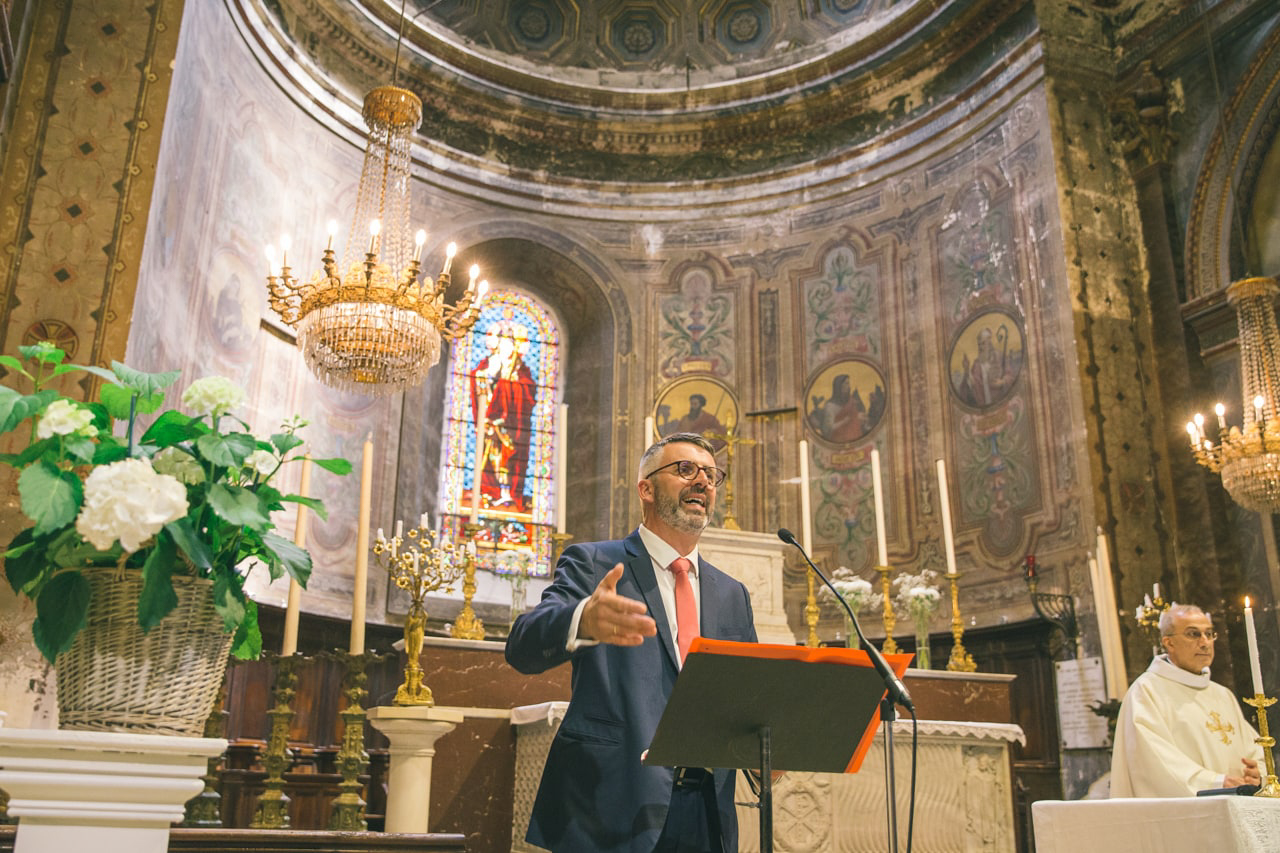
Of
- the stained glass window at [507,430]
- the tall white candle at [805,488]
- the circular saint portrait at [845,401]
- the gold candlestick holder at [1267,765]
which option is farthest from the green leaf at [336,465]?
the circular saint portrait at [845,401]

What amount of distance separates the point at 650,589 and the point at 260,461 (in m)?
1.03

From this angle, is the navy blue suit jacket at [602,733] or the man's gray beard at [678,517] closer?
the navy blue suit jacket at [602,733]

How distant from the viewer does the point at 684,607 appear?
2.92 meters

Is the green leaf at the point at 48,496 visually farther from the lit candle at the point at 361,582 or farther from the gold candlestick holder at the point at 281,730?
the gold candlestick holder at the point at 281,730

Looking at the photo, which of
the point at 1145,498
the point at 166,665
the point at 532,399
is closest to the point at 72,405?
the point at 166,665

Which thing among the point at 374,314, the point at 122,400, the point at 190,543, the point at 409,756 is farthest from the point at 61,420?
the point at 374,314

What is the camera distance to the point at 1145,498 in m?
9.43

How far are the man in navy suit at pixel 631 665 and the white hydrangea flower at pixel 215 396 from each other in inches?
33.2

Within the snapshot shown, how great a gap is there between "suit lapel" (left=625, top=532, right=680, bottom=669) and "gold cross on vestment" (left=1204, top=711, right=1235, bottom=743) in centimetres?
317

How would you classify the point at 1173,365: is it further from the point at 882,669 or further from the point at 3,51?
the point at 3,51

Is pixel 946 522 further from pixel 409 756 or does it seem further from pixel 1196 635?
pixel 409 756

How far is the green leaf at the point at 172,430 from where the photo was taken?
7.89ft

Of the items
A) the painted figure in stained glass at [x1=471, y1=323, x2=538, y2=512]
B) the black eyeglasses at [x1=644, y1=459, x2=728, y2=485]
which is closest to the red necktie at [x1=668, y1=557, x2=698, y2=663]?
the black eyeglasses at [x1=644, y1=459, x2=728, y2=485]

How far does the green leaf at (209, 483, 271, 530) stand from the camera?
2301mm
